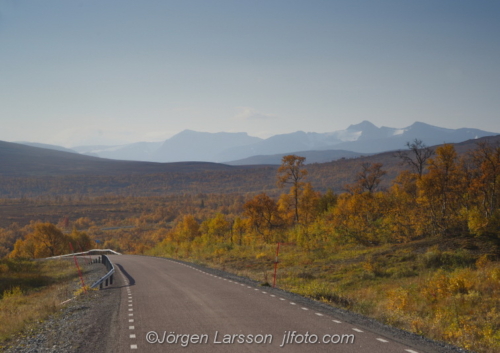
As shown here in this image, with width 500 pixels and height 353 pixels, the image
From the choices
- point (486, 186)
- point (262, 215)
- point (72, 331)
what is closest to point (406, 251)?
point (486, 186)

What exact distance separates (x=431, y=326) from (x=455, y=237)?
79.3 feet

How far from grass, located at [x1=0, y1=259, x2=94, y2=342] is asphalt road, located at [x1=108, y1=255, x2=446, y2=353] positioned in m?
3.12

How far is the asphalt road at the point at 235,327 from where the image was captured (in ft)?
32.4

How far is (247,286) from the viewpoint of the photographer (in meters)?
20.7

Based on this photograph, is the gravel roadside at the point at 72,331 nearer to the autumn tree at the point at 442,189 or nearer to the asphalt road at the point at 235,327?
the asphalt road at the point at 235,327

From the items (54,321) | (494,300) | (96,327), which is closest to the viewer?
(96,327)

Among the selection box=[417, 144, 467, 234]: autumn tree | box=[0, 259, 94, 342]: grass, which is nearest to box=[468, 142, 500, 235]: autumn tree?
box=[417, 144, 467, 234]: autumn tree

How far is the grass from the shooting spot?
1521cm

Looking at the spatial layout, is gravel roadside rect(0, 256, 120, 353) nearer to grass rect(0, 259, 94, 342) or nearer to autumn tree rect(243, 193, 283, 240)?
grass rect(0, 259, 94, 342)

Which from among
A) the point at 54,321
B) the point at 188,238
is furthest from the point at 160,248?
the point at 54,321

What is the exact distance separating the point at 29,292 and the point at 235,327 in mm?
24821

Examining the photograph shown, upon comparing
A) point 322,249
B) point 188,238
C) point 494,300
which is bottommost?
point 188,238

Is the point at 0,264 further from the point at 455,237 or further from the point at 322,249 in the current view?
the point at 455,237

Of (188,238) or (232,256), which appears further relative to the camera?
(188,238)
